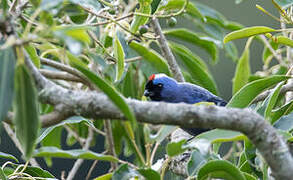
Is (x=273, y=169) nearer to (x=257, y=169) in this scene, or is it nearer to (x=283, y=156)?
(x=283, y=156)

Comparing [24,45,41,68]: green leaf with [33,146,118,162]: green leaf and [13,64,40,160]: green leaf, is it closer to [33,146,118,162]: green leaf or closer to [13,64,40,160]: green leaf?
[33,146,118,162]: green leaf

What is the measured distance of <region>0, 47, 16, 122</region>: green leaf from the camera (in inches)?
59.7

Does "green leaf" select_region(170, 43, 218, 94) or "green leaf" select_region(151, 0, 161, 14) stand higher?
"green leaf" select_region(151, 0, 161, 14)

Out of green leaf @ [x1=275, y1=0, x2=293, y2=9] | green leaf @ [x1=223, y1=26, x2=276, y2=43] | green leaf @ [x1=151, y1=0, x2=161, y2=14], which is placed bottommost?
green leaf @ [x1=223, y1=26, x2=276, y2=43]

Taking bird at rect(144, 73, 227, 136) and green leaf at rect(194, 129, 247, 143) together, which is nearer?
green leaf at rect(194, 129, 247, 143)

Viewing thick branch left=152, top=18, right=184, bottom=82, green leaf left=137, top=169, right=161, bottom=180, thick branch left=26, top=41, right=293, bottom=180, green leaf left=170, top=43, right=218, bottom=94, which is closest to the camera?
thick branch left=26, top=41, right=293, bottom=180

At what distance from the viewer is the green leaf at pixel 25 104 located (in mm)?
1501

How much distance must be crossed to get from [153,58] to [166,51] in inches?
6.6

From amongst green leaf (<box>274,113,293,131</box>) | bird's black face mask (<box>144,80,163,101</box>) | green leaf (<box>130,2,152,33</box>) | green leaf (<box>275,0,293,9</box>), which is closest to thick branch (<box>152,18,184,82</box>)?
bird's black face mask (<box>144,80,163,101</box>)

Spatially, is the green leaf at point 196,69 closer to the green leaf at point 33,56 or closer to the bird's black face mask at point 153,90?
the bird's black face mask at point 153,90

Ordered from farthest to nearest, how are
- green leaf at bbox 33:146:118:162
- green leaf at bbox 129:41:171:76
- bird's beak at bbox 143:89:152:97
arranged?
1. bird's beak at bbox 143:89:152:97
2. green leaf at bbox 129:41:171:76
3. green leaf at bbox 33:146:118:162

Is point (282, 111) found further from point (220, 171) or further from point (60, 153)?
point (60, 153)

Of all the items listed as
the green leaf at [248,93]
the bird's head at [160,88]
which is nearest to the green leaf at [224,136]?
the green leaf at [248,93]

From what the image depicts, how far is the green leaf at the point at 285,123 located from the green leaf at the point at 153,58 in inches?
60.5
